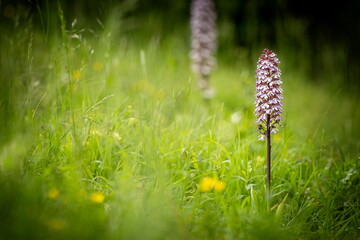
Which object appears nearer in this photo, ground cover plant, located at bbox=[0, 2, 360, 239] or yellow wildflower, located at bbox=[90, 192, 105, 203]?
ground cover plant, located at bbox=[0, 2, 360, 239]

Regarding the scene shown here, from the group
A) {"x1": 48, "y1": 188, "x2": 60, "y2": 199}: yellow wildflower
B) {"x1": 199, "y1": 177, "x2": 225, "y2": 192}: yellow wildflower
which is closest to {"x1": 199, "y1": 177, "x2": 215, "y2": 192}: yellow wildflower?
{"x1": 199, "y1": 177, "x2": 225, "y2": 192}: yellow wildflower

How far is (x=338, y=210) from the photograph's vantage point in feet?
7.52

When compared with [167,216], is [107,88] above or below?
above

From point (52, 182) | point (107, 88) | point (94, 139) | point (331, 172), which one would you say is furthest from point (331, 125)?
point (52, 182)

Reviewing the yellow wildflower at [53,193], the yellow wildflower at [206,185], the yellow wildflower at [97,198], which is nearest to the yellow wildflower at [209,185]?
the yellow wildflower at [206,185]

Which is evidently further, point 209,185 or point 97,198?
point 209,185

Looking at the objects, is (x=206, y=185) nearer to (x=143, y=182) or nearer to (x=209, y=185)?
(x=209, y=185)

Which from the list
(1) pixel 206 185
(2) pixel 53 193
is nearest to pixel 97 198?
(2) pixel 53 193

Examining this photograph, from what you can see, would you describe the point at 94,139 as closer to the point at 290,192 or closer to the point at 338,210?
the point at 290,192

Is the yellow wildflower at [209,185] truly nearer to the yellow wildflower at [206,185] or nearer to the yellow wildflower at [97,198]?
the yellow wildflower at [206,185]

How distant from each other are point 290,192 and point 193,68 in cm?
295

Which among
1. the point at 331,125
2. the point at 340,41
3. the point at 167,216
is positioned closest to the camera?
the point at 167,216

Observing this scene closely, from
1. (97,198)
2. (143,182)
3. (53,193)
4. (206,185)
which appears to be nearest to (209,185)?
(206,185)

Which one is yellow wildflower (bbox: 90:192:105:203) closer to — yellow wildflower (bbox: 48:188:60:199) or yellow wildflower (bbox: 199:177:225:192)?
yellow wildflower (bbox: 48:188:60:199)
